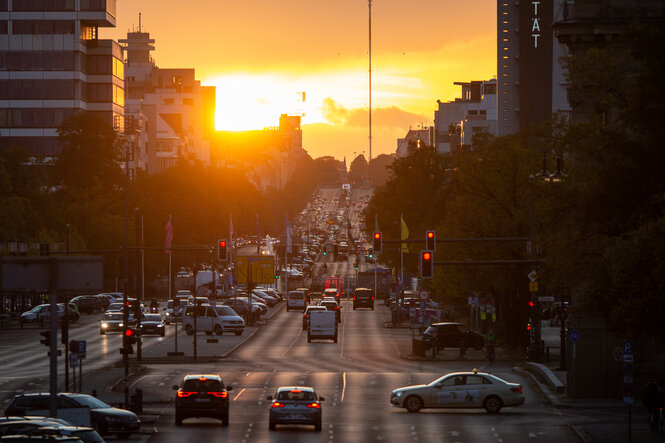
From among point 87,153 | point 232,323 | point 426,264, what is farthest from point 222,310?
point 87,153

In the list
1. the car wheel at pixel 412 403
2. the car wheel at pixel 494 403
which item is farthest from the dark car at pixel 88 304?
the car wheel at pixel 494 403

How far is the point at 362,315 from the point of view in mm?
112688

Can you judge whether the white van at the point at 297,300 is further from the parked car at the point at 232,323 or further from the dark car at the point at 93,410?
the dark car at the point at 93,410

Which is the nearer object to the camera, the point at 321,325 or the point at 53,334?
the point at 53,334

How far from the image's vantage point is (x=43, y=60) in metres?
132

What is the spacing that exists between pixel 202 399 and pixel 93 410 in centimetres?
468

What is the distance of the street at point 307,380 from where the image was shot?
1570 inches

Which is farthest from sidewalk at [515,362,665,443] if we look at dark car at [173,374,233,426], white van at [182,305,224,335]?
white van at [182,305,224,335]

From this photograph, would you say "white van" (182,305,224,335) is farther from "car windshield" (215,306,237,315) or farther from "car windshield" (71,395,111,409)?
"car windshield" (71,395,111,409)

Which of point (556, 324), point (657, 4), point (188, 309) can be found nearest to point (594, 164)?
point (657, 4)

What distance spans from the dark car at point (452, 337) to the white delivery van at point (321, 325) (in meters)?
9.73

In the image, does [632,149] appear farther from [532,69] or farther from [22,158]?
[532,69]

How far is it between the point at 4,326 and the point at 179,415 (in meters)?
56.3

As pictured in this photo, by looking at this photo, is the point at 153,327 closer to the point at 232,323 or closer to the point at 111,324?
the point at 111,324
